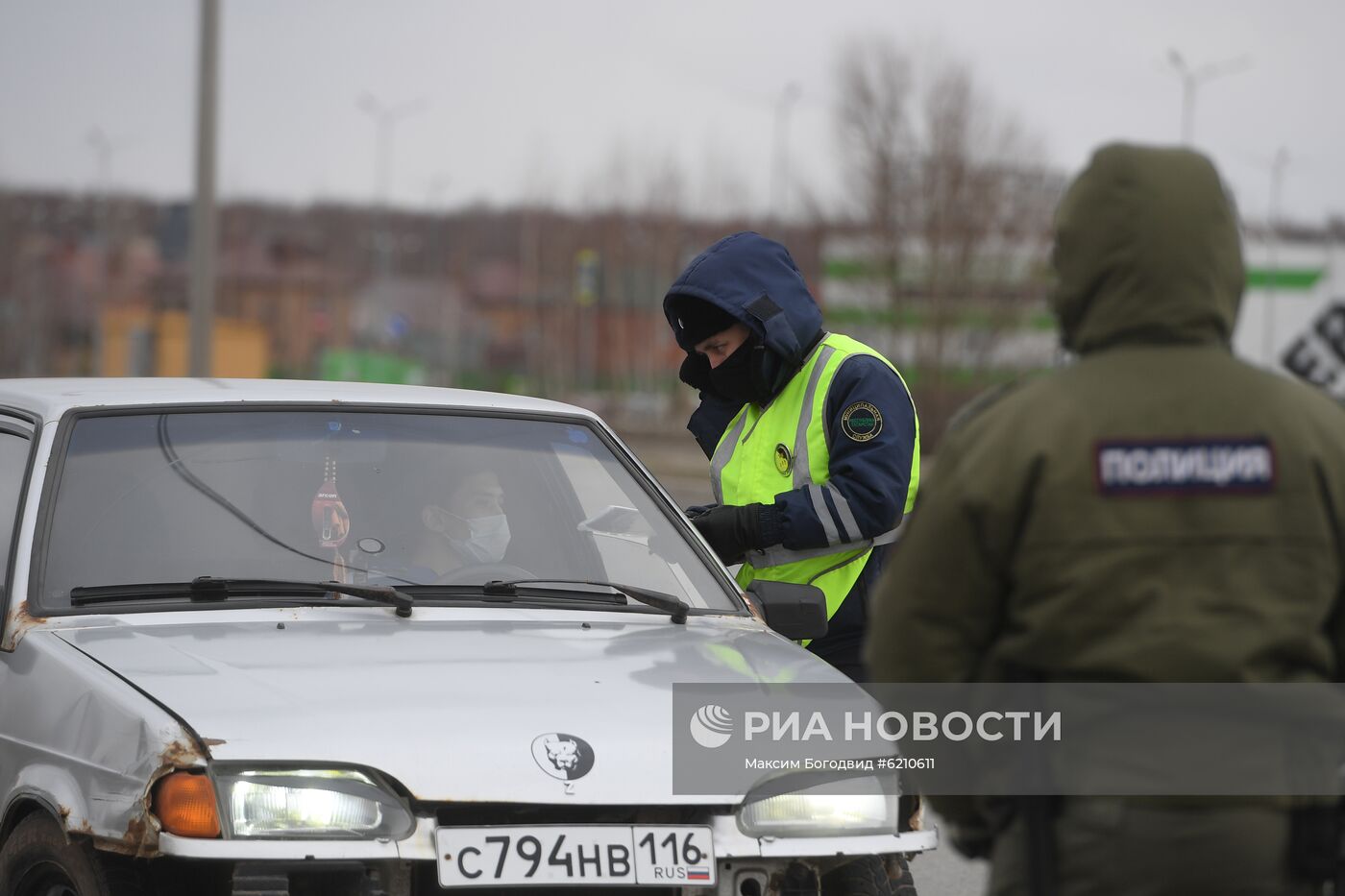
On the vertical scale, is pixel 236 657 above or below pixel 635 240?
below

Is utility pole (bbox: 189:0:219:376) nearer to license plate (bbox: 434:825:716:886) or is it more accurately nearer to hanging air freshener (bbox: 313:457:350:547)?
hanging air freshener (bbox: 313:457:350:547)

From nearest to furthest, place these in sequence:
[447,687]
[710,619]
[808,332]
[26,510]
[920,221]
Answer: [447,687], [26,510], [710,619], [808,332], [920,221]

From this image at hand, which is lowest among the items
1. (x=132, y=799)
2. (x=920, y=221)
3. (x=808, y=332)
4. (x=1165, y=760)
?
(x=132, y=799)

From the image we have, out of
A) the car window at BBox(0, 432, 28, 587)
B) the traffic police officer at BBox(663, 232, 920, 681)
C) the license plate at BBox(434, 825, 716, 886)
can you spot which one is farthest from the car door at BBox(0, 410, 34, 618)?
the traffic police officer at BBox(663, 232, 920, 681)

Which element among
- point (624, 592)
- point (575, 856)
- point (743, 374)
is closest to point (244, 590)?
point (624, 592)

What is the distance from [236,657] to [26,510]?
82 centimetres

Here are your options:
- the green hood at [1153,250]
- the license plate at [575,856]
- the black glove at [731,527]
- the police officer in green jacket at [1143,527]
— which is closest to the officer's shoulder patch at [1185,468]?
the police officer in green jacket at [1143,527]

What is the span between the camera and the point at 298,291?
116 meters

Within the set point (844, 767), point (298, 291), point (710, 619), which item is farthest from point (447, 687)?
point (298, 291)

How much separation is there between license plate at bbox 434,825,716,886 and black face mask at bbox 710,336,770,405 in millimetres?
1660

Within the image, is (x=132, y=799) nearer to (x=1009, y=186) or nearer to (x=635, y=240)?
(x=1009, y=186)

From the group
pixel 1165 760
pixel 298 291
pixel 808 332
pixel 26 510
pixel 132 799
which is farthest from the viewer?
pixel 298 291

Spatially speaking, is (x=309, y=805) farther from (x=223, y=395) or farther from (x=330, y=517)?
(x=223, y=395)

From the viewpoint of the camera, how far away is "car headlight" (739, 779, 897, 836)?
3.35 meters
